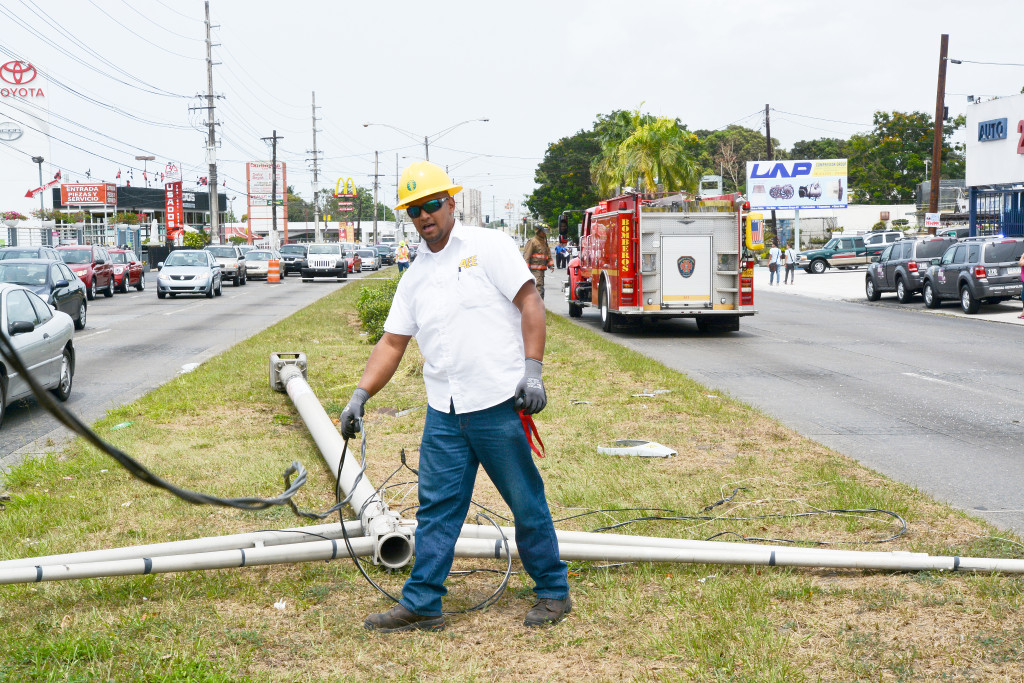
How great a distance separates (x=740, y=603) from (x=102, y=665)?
2.67 m

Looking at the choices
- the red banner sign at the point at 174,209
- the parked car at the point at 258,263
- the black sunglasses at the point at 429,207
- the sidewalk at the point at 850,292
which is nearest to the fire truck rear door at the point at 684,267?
the sidewalk at the point at 850,292

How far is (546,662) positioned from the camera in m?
4.13

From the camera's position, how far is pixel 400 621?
14.6 ft

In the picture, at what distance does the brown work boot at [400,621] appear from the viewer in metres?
4.43

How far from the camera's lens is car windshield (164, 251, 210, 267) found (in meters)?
33.9

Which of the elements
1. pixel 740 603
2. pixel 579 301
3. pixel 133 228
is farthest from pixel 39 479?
pixel 133 228

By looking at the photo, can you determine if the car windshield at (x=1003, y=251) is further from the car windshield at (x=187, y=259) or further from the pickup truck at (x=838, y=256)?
the pickup truck at (x=838, y=256)

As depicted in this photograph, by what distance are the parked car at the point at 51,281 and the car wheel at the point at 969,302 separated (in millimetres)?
19762

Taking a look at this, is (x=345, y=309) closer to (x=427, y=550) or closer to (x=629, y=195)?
(x=629, y=195)

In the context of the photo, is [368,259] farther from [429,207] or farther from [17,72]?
[429,207]

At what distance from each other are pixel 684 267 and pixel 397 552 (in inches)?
590

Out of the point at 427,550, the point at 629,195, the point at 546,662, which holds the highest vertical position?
the point at 629,195

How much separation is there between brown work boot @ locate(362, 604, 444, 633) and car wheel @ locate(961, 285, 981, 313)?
23.0 metres

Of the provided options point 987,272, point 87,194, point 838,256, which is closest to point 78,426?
point 987,272
